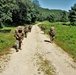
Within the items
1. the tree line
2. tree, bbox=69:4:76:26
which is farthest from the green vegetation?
tree, bbox=69:4:76:26

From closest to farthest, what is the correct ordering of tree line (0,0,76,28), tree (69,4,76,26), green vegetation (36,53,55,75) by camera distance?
green vegetation (36,53,55,75) → tree line (0,0,76,28) → tree (69,4,76,26)

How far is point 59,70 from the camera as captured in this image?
13.4 meters

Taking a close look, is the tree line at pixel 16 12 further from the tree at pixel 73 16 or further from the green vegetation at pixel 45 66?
the green vegetation at pixel 45 66

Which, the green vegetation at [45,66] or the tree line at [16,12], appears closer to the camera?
the green vegetation at [45,66]

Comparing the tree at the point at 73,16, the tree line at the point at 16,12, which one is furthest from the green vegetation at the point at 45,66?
the tree at the point at 73,16

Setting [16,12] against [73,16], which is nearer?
[16,12]

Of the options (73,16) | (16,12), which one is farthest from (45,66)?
(73,16)

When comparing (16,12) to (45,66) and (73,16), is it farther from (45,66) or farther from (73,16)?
(45,66)

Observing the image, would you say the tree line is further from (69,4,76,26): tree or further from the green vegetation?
the green vegetation

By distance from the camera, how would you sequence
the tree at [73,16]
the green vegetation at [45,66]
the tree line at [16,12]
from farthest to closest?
the tree at [73,16] < the tree line at [16,12] < the green vegetation at [45,66]

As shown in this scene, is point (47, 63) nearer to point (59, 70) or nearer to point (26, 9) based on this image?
point (59, 70)

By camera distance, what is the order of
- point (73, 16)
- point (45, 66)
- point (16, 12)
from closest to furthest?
point (45, 66) < point (16, 12) < point (73, 16)

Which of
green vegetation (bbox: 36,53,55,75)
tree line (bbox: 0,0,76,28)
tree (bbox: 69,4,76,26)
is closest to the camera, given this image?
green vegetation (bbox: 36,53,55,75)

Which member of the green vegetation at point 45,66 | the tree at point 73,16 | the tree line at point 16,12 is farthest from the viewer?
the tree at point 73,16
